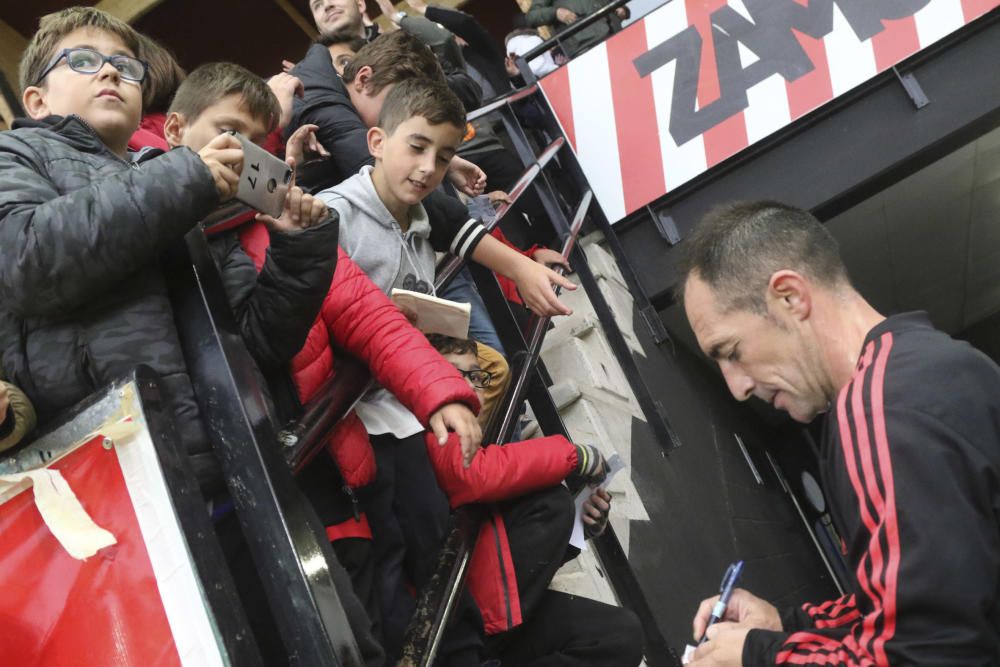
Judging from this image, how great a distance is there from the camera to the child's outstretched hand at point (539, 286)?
84.7 inches

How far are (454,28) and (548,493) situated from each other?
3235mm

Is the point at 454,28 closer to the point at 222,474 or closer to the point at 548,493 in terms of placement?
the point at 548,493

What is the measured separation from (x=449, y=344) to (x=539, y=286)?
40 cm

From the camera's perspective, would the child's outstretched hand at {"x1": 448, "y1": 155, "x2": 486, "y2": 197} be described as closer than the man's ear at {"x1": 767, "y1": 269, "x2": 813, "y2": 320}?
No

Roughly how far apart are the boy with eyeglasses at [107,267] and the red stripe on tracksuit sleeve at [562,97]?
3162 millimetres

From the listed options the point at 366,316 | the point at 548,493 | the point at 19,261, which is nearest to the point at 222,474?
the point at 19,261

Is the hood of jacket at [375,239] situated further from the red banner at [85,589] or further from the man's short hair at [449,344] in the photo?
the red banner at [85,589]

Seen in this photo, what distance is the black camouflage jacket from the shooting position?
104 centimetres

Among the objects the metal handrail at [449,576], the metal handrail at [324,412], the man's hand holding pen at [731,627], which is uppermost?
the metal handrail at [324,412]

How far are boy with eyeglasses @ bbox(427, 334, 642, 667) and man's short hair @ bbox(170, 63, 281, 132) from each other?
0.58 meters

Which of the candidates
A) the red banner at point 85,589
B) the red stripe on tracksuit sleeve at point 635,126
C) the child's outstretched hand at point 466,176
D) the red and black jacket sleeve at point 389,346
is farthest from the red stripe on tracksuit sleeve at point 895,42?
the red banner at point 85,589

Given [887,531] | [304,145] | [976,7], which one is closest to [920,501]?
[887,531]

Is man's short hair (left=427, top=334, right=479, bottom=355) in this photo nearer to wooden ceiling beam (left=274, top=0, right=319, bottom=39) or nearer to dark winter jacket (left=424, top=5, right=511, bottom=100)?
dark winter jacket (left=424, top=5, right=511, bottom=100)

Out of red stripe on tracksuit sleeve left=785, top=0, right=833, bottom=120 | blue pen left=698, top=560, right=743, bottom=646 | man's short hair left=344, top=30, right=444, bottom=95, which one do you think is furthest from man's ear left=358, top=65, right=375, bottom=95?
red stripe on tracksuit sleeve left=785, top=0, right=833, bottom=120
